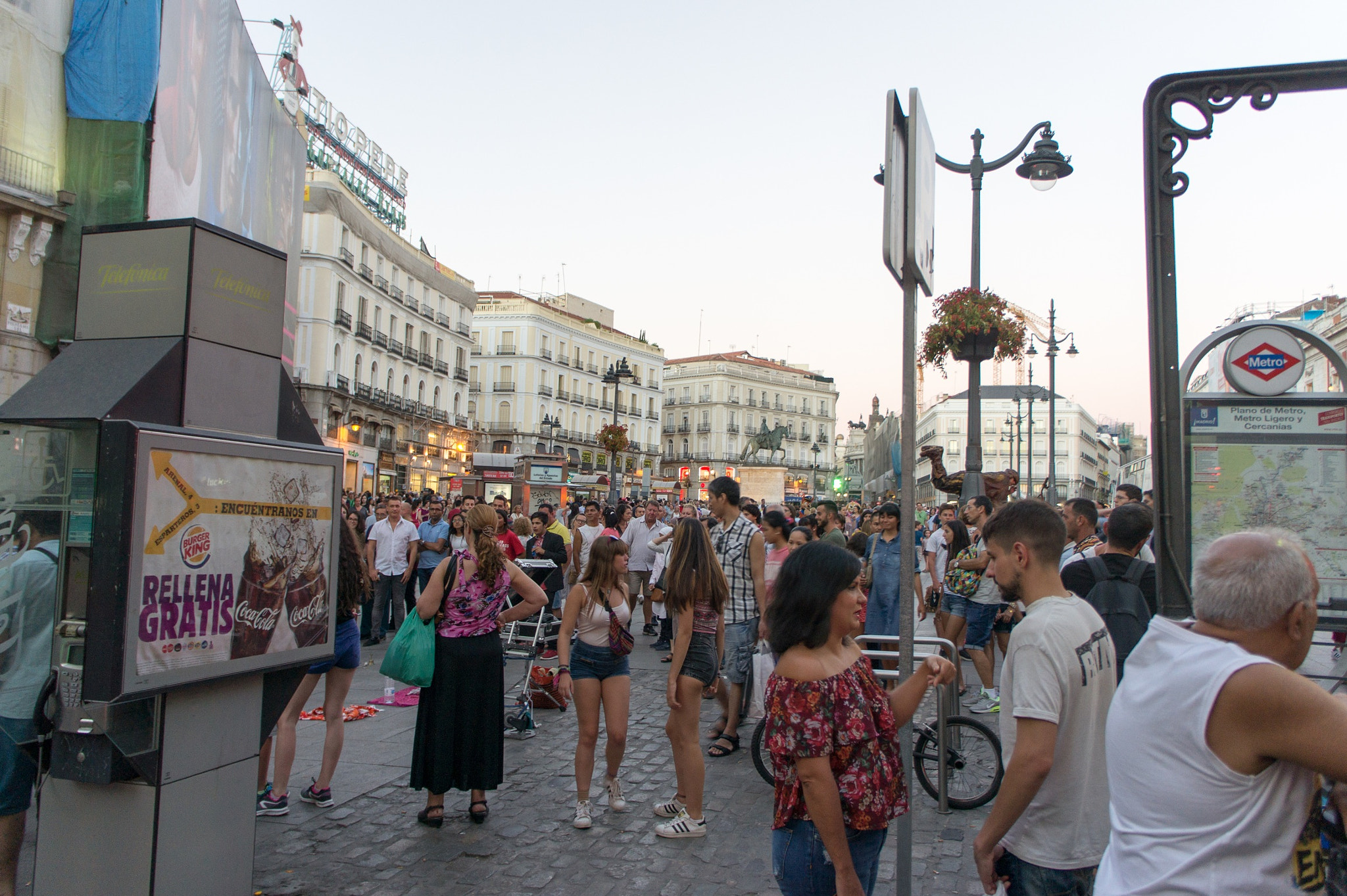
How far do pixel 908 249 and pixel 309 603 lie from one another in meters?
3.01

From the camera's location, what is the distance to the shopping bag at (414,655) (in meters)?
4.83

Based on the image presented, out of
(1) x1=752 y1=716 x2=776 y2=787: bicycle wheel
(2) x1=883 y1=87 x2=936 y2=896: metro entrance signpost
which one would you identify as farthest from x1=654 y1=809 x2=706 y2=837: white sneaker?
(2) x1=883 y1=87 x2=936 y2=896: metro entrance signpost

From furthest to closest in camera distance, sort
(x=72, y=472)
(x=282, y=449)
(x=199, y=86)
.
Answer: (x=199, y=86) → (x=282, y=449) → (x=72, y=472)

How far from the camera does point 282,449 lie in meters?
3.77

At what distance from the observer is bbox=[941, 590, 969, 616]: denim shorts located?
7730 mm

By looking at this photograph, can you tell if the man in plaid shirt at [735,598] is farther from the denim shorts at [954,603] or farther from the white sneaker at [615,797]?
the denim shorts at [954,603]

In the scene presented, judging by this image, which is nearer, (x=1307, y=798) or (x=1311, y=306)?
(x=1307, y=798)

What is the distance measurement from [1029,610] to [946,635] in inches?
226

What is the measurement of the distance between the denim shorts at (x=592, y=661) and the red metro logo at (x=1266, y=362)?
3594 millimetres

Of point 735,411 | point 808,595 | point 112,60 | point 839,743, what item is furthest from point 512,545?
point 735,411

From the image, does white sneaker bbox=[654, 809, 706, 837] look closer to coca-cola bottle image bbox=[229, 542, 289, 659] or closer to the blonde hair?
the blonde hair

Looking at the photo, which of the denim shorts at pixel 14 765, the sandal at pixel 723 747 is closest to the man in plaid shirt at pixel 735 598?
the sandal at pixel 723 747

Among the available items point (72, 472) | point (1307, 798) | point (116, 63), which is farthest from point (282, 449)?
point (116, 63)

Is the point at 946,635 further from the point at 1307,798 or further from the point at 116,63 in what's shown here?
the point at 116,63
